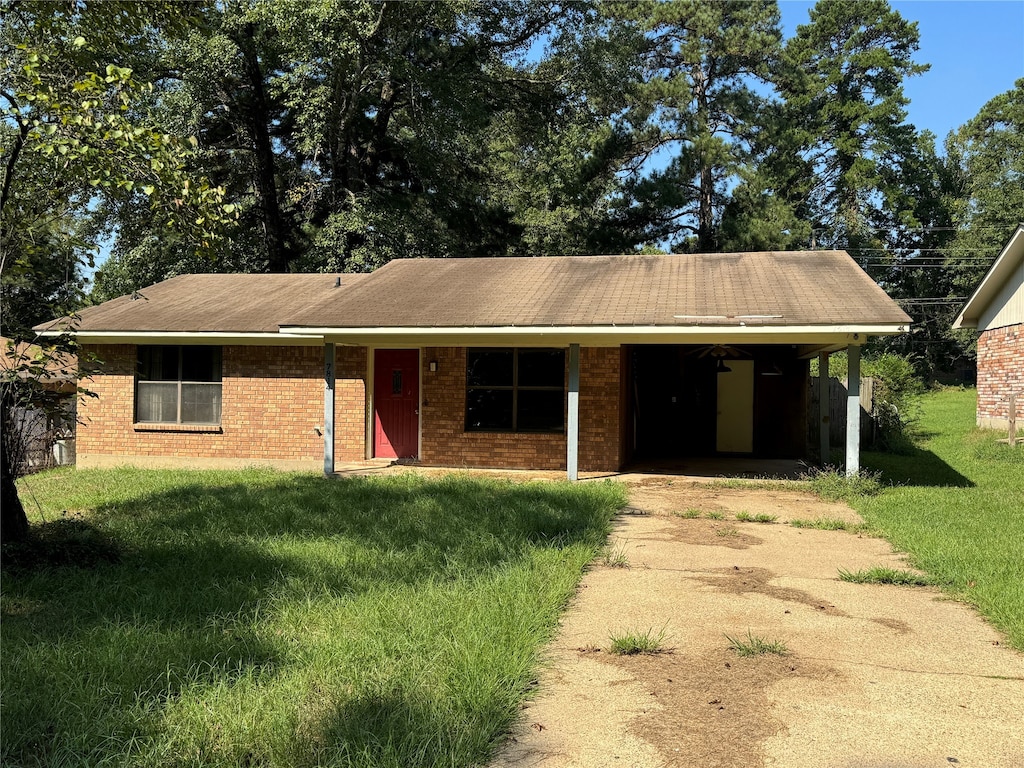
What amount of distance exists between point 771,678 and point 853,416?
8083 millimetres

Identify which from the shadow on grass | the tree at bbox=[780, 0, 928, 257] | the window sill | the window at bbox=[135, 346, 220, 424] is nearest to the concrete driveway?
the shadow on grass

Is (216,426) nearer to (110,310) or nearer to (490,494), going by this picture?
(110,310)

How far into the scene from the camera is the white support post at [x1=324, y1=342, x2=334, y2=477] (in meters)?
13.1

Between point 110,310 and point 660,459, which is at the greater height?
point 110,310

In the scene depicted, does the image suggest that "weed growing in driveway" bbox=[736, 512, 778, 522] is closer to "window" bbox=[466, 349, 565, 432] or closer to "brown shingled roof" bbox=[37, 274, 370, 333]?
"window" bbox=[466, 349, 565, 432]

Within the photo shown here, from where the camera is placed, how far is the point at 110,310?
16.2 metres

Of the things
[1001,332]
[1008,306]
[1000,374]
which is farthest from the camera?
[1001,332]

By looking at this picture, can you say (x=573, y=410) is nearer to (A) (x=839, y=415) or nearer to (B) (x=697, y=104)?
(A) (x=839, y=415)

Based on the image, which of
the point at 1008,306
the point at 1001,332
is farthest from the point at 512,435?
the point at 1001,332

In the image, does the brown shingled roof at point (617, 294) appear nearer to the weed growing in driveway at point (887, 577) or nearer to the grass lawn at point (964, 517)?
the grass lawn at point (964, 517)

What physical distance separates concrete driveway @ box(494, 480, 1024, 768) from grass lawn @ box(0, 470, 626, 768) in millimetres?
320

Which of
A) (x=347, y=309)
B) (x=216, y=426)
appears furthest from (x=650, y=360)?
(x=216, y=426)

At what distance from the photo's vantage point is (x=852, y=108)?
1516 inches

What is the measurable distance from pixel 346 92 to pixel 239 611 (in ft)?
68.7
